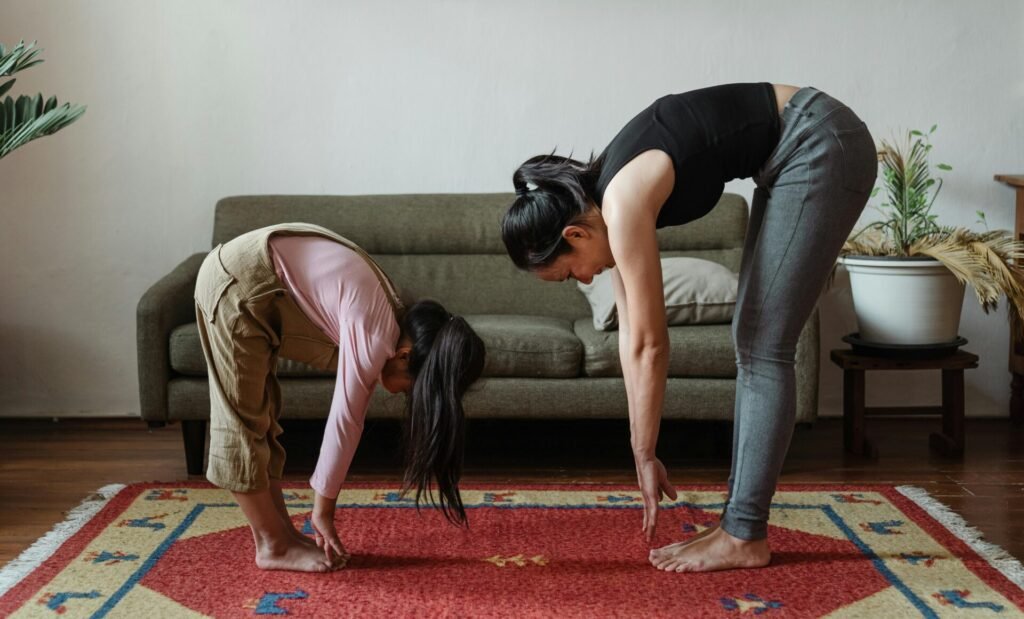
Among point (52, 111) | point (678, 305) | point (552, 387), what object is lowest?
point (552, 387)

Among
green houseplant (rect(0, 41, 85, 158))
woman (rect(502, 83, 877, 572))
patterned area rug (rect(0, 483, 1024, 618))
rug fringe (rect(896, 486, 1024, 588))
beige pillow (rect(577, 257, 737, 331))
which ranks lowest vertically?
rug fringe (rect(896, 486, 1024, 588))

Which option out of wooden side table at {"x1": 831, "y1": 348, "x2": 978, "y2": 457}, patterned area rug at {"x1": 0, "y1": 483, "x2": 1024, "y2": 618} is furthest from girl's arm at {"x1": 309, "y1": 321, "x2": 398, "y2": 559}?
wooden side table at {"x1": 831, "y1": 348, "x2": 978, "y2": 457}

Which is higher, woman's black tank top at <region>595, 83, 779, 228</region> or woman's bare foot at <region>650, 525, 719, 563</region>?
woman's black tank top at <region>595, 83, 779, 228</region>

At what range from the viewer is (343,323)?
6.36 ft

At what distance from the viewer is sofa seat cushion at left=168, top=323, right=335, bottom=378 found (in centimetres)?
286

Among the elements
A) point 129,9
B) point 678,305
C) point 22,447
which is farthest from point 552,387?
point 129,9

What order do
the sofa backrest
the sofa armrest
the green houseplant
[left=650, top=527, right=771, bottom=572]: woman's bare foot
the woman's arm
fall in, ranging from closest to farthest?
the woman's arm
[left=650, top=527, right=771, bottom=572]: woman's bare foot
the green houseplant
the sofa armrest
the sofa backrest

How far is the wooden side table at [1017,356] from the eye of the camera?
11.5ft

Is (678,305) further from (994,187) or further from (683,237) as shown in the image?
(994,187)

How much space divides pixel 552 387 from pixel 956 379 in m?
1.21

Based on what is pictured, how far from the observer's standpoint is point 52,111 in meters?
2.65

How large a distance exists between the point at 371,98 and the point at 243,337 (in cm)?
176

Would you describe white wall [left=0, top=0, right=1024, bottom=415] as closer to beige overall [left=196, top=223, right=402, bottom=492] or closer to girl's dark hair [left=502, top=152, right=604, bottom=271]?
beige overall [left=196, top=223, right=402, bottom=492]

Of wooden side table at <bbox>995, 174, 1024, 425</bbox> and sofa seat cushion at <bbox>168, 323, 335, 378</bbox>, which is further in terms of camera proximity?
wooden side table at <bbox>995, 174, 1024, 425</bbox>
